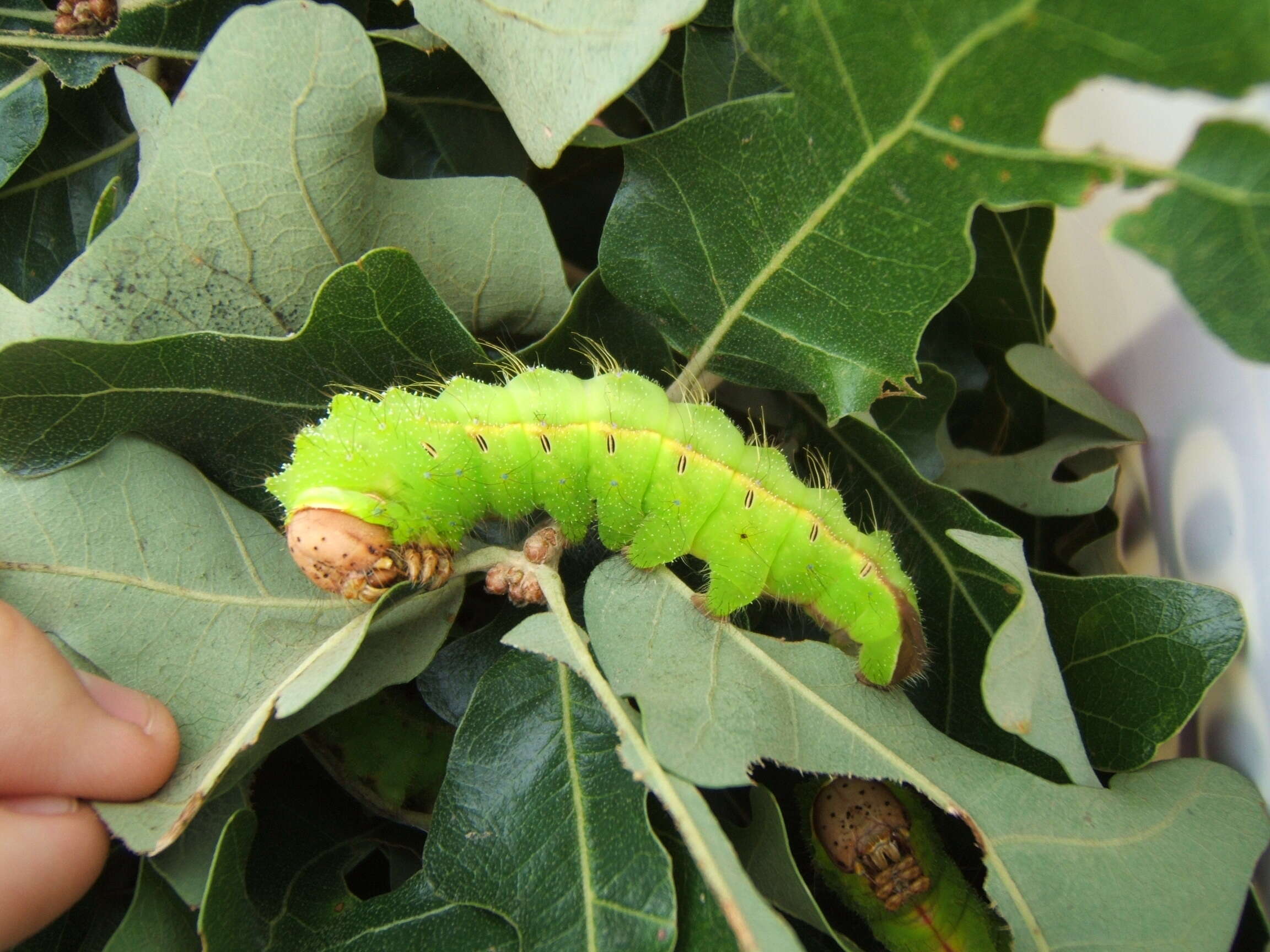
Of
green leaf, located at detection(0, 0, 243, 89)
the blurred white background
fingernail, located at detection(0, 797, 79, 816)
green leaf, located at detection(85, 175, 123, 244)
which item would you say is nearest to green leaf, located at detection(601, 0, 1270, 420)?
the blurred white background

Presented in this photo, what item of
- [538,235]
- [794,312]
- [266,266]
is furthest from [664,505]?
[266,266]

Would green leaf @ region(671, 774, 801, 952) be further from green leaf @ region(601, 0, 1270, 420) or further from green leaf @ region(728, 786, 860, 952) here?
green leaf @ region(601, 0, 1270, 420)

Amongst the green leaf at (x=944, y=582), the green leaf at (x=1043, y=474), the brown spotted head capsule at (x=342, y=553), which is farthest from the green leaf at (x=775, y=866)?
the green leaf at (x=1043, y=474)

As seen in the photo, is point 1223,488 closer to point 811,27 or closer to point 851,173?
point 851,173

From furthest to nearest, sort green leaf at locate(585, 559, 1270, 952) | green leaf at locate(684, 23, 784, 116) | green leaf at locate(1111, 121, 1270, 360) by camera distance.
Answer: green leaf at locate(684, 23, 784, 116) < green leaf at locate(585, 559, 1270, 952) < green leaf at locate(1111, 121, 1270, 360)

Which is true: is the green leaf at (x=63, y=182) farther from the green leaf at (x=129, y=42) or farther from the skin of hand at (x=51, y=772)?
the skin of hand at (x=51, y=772)

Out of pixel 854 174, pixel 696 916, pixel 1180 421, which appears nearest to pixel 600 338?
pixel 854 174

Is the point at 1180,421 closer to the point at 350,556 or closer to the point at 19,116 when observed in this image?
the point at 350,556
